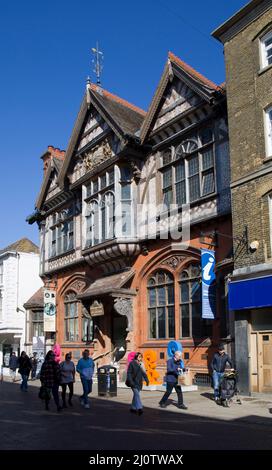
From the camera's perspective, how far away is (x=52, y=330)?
95.8 ft

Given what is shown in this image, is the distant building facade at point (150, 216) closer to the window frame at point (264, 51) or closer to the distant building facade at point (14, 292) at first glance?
the window frame at point (264, 51)

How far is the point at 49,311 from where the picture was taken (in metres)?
29.2

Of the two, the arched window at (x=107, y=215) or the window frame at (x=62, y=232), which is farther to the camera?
the window frame at (x=62, y=232)

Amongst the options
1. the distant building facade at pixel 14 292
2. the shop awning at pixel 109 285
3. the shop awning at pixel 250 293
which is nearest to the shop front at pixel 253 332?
the shop awning at pixel 250 293

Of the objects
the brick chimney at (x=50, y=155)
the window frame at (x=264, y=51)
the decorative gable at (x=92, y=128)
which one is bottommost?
the window frame at (x=264, y=51)

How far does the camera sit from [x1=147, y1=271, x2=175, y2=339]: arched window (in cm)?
2102

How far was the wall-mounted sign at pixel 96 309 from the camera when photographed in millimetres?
23172

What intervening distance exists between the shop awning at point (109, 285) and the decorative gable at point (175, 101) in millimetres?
6483

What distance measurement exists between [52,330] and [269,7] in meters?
19.8

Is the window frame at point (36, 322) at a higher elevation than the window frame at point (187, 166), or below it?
below
